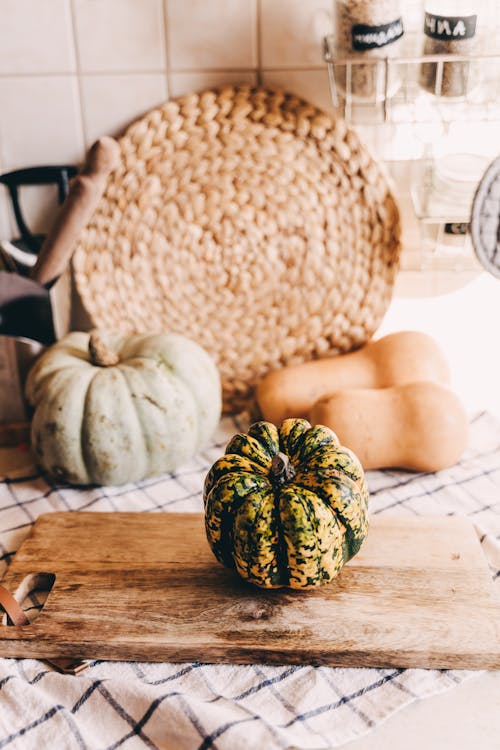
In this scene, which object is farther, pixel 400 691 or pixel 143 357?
pixel 143 357

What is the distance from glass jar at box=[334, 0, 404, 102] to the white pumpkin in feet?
1.27

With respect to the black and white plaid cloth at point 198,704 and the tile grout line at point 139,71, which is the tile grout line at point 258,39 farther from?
the black and white plaid cloth at point 198,704

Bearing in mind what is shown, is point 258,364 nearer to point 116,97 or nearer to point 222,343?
point 222,343

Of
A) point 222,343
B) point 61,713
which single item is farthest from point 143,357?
point 61,713

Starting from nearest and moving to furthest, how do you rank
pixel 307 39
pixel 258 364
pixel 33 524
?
pixel 33 524 < pixel 307 39 < pixel 258 364

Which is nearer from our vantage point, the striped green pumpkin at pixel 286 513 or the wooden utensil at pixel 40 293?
the striped green pumpkin at pixel 286 513

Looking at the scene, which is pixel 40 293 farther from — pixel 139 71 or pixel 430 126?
pixel 430 126

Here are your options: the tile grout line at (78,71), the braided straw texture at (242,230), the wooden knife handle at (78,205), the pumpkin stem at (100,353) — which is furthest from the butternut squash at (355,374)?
the tile grout line at (78,71)

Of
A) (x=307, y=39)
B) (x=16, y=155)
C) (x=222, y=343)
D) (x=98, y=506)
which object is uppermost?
(x=307, y=39)

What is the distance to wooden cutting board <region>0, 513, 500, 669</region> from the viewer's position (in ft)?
2.45

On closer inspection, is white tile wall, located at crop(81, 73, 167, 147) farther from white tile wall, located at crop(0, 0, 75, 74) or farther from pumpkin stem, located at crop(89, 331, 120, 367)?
pumpkin stem, located at crop(89, 331, 120, 367)

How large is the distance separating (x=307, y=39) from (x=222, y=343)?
418 mm

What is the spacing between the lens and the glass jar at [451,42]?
92cm

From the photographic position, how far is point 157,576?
83 centimetres
